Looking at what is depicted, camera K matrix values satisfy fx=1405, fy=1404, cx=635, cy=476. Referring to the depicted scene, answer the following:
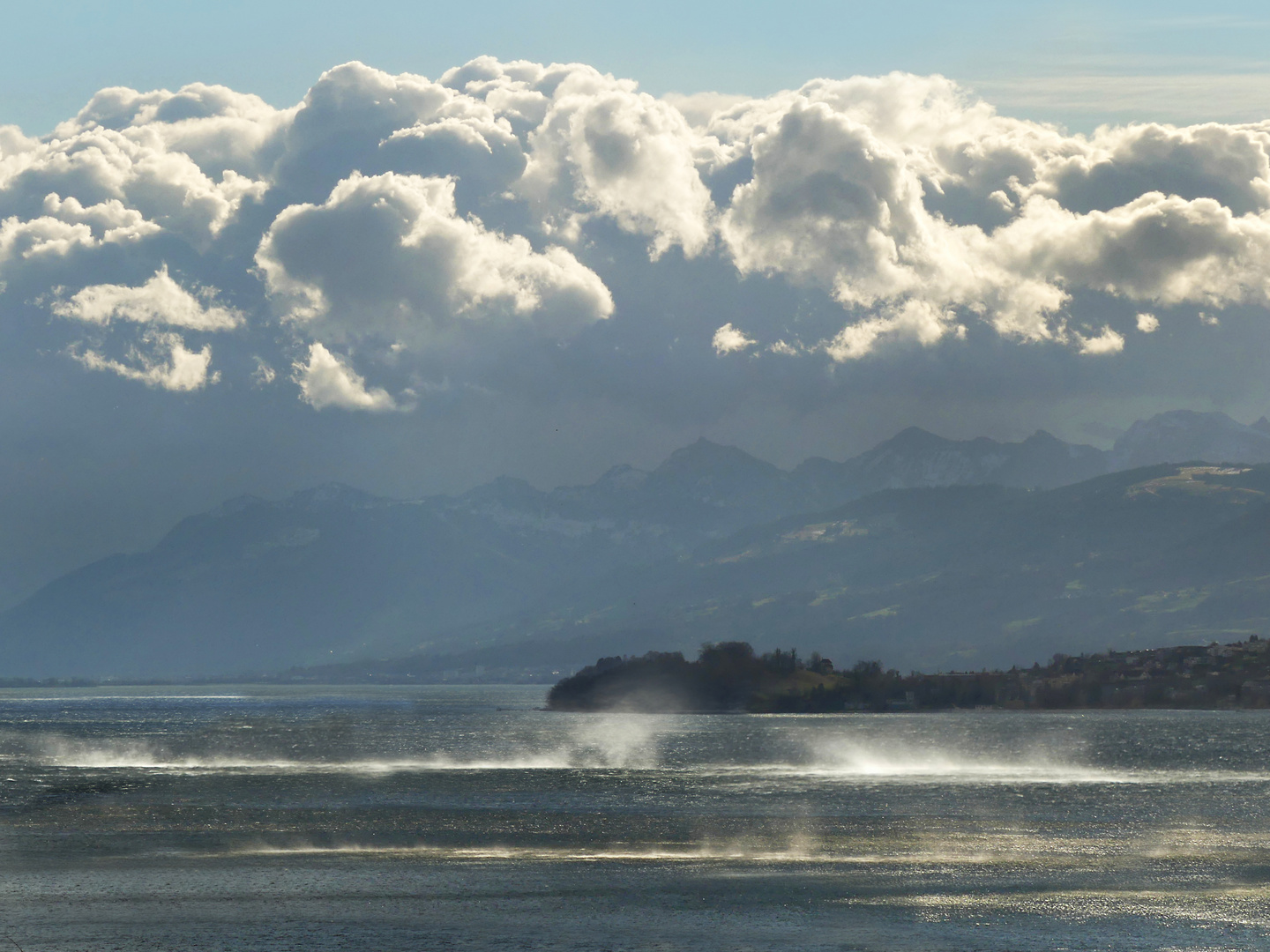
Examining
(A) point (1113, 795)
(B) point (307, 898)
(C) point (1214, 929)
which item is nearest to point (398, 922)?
(B) point (307, 898)

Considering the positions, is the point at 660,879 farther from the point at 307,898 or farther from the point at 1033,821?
the point at 1033,821

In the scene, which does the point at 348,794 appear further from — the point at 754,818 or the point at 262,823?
the point at 754,818

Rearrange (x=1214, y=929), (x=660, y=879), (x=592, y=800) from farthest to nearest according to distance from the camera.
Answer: (x=592, y=800)
(x=660, y=879)
(x=1214, y=929)

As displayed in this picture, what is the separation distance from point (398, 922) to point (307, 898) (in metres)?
10.5

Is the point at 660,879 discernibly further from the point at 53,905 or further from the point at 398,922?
the point at 53,905

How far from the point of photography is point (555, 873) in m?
92.2

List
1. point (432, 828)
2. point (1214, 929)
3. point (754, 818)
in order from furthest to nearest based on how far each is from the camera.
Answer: point (754, 818) < point (432, 828) < point (1214, 929)

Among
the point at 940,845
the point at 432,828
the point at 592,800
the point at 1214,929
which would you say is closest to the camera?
the point at 1214,929

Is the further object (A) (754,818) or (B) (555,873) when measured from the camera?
(A) (754,818)

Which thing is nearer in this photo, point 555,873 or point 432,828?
point 555,873

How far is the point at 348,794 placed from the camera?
153625 mm

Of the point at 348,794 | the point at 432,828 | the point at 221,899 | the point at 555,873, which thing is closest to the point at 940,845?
the point at 555,873

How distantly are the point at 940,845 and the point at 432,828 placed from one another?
4226 cm

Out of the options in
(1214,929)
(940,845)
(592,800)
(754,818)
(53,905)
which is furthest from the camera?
(592,800)
